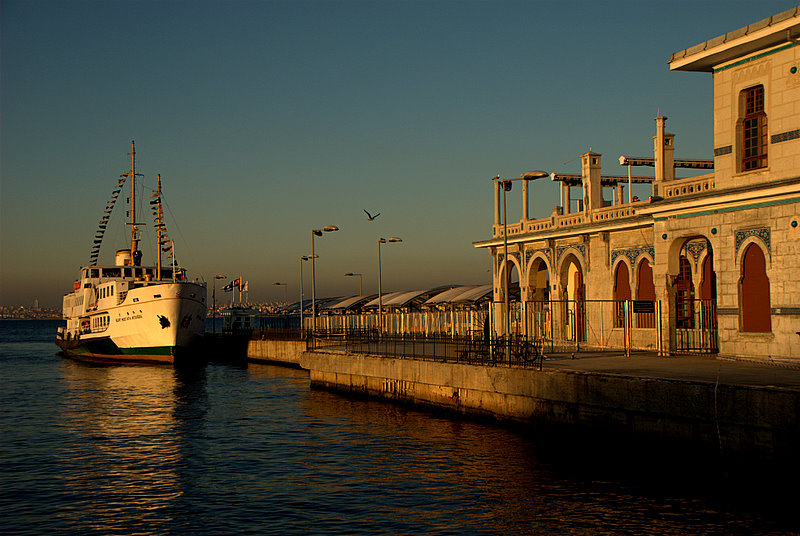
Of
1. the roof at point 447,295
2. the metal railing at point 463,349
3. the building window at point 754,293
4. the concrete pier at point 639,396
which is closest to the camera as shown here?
the concrete pier at point 639,396

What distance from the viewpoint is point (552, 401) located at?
24.0m

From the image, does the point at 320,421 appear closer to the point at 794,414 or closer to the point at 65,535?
the point at 65,535

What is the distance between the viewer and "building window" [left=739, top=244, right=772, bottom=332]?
24.7m

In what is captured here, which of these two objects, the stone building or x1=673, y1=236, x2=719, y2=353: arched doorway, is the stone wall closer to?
the stone building

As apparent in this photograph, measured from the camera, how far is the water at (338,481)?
53.7ft

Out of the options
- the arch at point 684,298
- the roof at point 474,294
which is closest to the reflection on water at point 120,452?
the arch at point 684,298

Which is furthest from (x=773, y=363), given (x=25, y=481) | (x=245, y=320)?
(x=245, y=320)

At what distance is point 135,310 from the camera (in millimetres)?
60969

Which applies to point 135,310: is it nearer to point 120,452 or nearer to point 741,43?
point 120,452

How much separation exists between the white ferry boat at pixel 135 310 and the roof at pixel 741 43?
4255 cm

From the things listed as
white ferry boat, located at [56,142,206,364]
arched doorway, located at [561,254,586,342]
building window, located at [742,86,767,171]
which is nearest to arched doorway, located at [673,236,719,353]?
building window, located at [742,86,767,171]

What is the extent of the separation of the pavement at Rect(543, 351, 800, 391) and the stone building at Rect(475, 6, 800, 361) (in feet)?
3.11

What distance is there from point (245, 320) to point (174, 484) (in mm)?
64690

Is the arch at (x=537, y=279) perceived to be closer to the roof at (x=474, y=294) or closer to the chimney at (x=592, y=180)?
the chimney at (x=592, y=180)
